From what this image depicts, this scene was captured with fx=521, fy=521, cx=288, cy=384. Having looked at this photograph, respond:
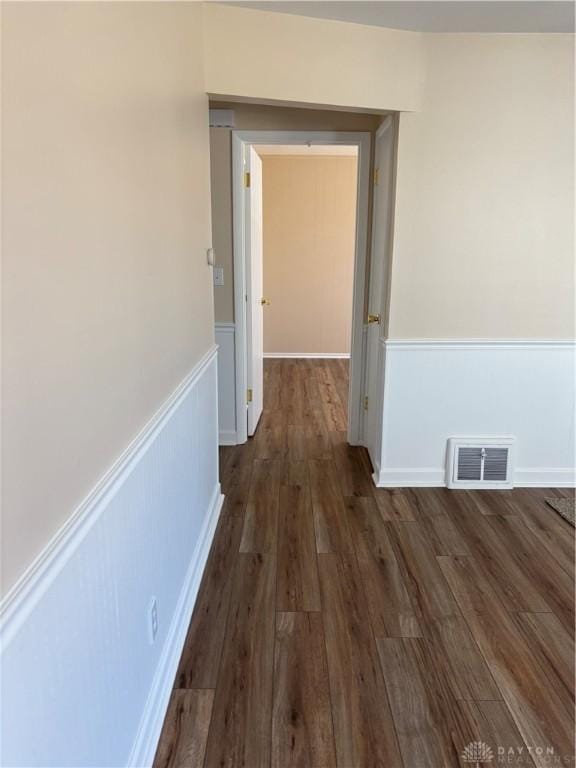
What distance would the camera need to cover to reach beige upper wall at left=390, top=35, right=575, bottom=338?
2.62 m

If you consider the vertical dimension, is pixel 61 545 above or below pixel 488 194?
below

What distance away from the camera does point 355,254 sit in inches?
135

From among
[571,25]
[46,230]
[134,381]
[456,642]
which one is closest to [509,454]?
[456,642]

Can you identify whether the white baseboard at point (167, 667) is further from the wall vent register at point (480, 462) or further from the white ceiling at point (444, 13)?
the white ceiling at point (444, 13)

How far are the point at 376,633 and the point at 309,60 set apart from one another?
8.17ft

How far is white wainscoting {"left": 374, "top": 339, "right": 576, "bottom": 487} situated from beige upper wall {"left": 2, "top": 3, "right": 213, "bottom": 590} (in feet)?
5.51

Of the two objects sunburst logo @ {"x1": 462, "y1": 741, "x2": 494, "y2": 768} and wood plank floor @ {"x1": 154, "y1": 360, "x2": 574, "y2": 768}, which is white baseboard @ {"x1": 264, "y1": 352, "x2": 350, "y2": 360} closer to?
wood plank floor @ {"x1": 154, "y1": 360, "x2": 574, "y2": 768}

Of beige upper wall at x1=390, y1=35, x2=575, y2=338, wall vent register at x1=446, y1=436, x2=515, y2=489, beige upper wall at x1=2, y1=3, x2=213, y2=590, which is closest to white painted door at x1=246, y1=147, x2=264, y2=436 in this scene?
beige upper wall at x1=390, y1=35, x2=575, y2=338

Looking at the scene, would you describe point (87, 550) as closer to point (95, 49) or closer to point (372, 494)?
point (95, 49)

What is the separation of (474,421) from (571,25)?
79.2 inches

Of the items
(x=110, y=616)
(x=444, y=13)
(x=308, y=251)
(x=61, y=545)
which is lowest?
(x=110, y=616)

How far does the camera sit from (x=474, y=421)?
3.04 metres

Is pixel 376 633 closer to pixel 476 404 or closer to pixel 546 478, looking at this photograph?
pixel 476 404

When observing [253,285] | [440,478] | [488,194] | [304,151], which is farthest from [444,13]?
[304,151]
